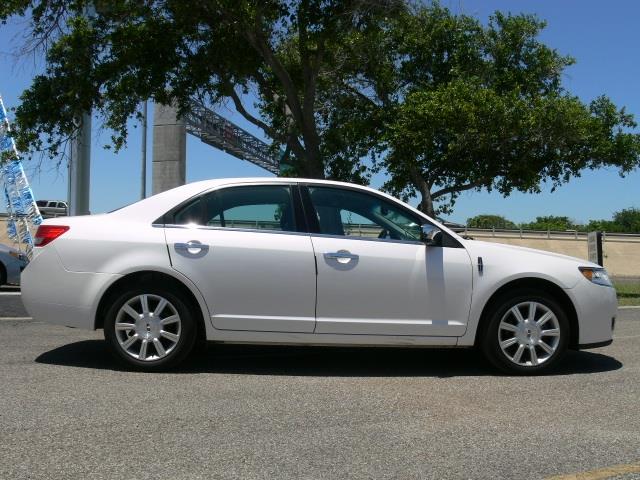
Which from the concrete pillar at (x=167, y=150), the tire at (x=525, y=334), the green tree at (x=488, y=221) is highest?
the green tree at (x=488, y=221)

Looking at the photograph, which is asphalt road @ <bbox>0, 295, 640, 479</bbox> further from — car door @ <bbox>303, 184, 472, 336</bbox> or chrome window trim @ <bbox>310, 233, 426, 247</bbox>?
chrome window trim @ <bbox>310, 233, 426, 247</bbox>

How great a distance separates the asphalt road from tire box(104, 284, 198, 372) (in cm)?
15

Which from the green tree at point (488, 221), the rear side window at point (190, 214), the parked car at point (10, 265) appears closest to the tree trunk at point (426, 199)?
the parked car at point (10, 265)

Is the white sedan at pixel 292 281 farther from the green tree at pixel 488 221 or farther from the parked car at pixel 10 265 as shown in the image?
the green tree at pixel 488 221

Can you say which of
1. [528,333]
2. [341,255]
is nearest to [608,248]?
[528,333]

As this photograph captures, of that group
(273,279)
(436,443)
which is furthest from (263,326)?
(436,443)

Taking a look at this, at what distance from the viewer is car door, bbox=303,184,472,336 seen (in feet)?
17.8

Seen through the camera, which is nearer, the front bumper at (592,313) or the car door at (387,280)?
the car door at (387,280)

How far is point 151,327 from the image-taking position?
17.7ft

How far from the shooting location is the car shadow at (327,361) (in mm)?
5742

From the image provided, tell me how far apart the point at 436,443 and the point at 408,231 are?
2158 mm

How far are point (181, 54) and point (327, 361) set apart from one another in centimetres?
969

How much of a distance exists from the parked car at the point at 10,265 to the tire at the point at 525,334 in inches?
455

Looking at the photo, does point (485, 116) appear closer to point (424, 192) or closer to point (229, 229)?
point (424, 192)
